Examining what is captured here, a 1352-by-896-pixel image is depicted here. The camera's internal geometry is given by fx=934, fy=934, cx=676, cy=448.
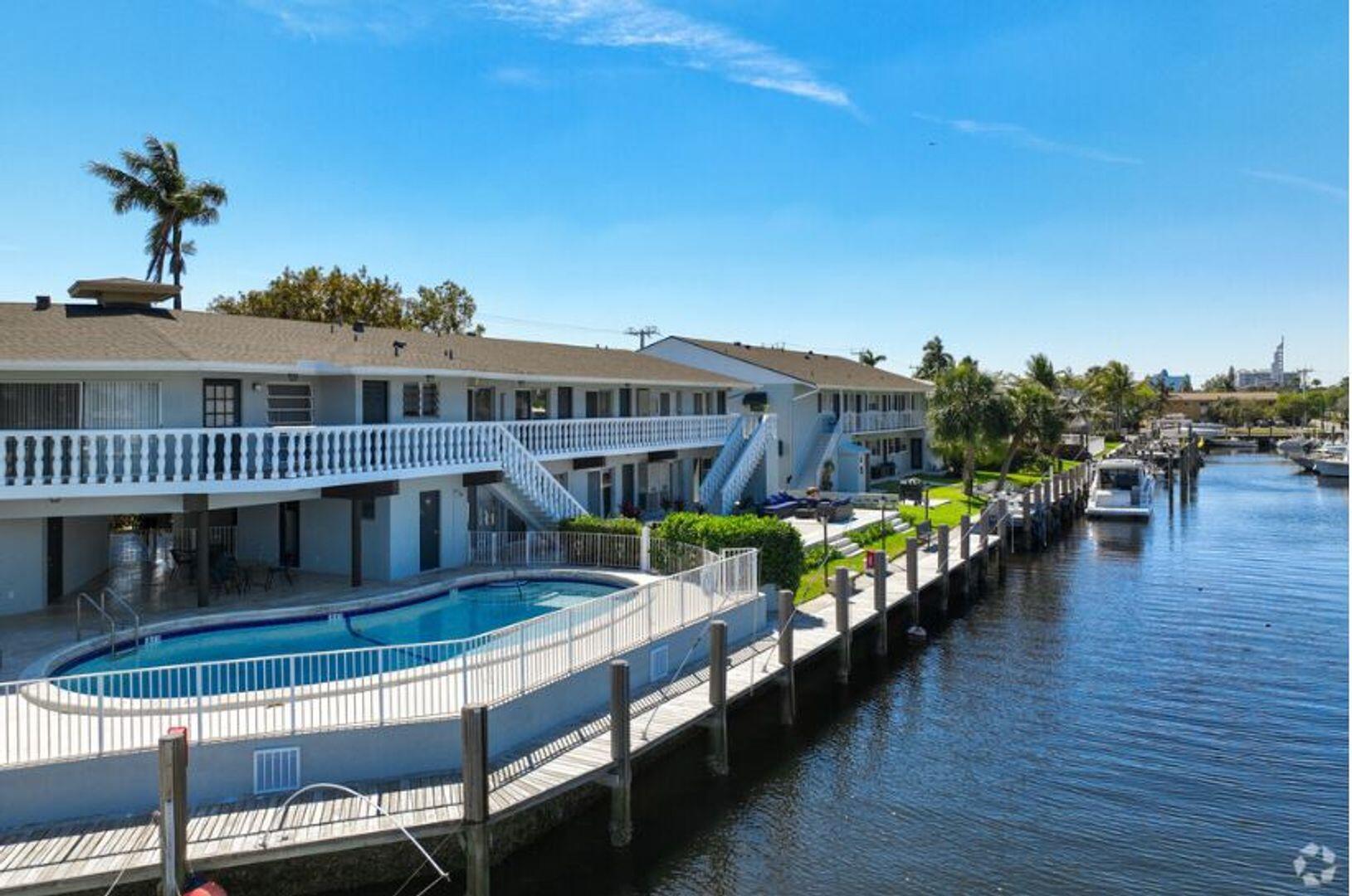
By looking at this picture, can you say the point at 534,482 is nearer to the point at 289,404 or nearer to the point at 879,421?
the point at 289,404

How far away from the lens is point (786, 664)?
1998 cm

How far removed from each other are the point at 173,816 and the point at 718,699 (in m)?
9.17

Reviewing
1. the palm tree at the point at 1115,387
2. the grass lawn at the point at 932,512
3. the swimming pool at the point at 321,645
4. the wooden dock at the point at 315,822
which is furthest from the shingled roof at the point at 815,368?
the palm tree at the point at 1115,387

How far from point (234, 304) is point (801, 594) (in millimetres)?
36118

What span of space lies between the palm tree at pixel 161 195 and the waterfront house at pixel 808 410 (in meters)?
24.1

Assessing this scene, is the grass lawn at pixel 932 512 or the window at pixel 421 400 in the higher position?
the window at pixel 421 400

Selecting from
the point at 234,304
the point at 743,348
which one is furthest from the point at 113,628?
the point at 743,348

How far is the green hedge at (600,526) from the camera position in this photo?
86.8 ft

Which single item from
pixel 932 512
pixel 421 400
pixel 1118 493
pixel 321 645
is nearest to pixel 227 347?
pixel 421 400

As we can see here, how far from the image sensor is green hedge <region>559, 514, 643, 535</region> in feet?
86.8

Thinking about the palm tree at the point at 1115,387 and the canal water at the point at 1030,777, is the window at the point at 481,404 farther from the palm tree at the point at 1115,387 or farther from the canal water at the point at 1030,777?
the palm tree at the point at 1115,387

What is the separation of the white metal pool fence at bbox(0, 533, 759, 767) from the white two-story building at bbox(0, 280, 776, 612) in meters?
5.05

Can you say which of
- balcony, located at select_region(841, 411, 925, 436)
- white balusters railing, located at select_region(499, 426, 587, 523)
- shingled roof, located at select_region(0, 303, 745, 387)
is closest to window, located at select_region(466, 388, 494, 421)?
shingled roof, located at select_region(0, 303, 745, 387)

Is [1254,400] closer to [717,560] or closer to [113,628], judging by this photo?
[717,560]
